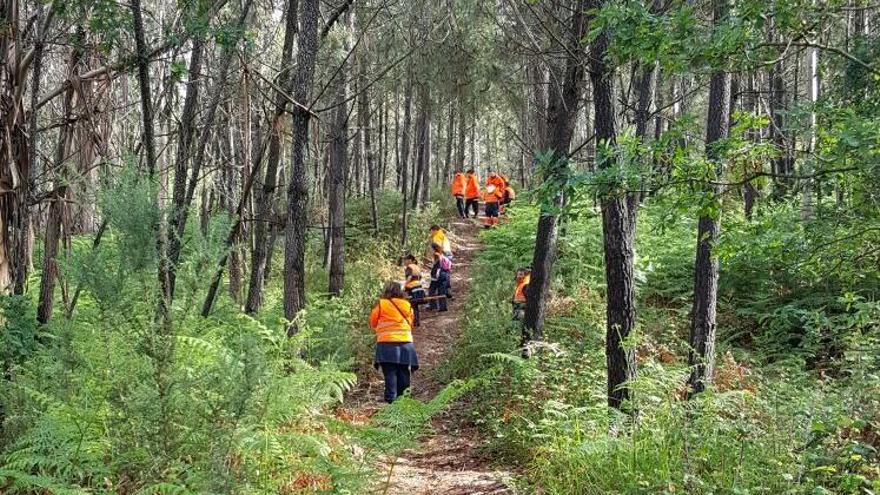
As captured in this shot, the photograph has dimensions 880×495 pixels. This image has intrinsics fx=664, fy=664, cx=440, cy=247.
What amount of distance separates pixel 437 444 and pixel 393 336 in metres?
1.62

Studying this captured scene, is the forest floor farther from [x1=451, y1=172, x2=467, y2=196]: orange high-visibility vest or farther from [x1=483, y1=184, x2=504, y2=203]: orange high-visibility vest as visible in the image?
[x1=451, y1=172, x2=467, y2=196]: orange high-visibility vest

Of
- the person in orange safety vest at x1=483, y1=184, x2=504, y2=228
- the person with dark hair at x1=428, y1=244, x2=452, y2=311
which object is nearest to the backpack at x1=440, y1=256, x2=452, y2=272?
the person with dark hair at x1=428, y1=244, x2=452, y2=311

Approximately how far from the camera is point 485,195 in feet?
73.1

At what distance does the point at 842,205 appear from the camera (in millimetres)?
5078

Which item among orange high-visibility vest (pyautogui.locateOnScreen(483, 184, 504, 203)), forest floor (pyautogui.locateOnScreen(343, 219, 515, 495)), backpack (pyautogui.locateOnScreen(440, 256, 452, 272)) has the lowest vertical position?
forest floor (pyautogui.locateOnScreen(343, 219, 515, 495))

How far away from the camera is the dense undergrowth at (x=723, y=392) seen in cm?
418

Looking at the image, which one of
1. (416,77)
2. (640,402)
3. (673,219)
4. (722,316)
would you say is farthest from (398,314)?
(416,77)

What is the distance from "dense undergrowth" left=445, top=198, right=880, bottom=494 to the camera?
418 cm

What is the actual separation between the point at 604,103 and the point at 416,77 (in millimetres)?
11556

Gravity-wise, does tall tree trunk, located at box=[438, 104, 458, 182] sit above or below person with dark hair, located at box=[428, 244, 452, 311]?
above

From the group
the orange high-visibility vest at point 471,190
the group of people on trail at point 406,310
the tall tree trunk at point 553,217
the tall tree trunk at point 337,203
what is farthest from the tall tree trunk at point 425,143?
the tall tree trunk at point 553,217

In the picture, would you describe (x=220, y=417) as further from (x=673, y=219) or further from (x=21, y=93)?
(x=21, y=93)

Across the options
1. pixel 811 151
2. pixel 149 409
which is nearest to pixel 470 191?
pixel 811 151

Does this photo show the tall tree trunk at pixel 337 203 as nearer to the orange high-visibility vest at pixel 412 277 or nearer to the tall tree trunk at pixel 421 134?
the orange high-visibility vest at pixel 412 277
